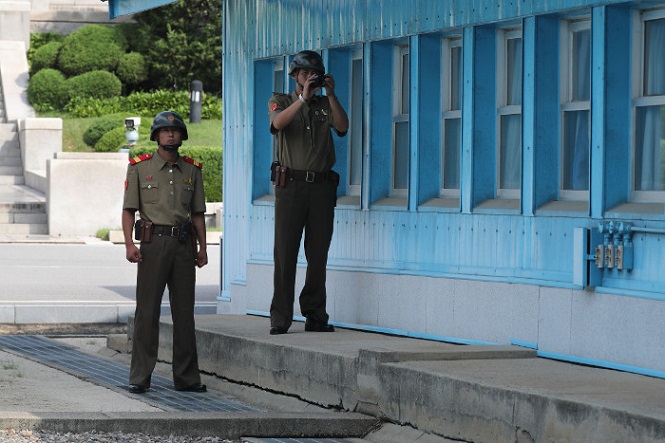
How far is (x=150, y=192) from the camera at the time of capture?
11062 mm

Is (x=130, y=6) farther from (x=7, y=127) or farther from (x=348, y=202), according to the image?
(x=7, y=127)

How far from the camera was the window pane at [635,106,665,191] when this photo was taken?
9977mm

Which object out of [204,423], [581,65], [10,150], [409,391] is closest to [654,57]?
[581,65]

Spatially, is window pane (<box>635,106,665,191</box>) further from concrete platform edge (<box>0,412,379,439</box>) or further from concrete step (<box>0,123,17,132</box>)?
concrete step (<box>0,123,17,132</box>)

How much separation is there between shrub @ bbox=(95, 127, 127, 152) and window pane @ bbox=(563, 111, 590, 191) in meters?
27.2

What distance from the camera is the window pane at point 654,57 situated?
9969mm

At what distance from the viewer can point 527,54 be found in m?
10.8

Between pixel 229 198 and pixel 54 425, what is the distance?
252 inches

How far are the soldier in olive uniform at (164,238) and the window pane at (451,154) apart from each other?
2021 mm

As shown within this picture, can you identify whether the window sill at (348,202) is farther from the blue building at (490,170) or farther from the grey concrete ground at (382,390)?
the grey concrete ground at (382,390)

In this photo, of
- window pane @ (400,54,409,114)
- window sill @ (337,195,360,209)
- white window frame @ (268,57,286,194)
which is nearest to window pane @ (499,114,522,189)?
window pane @ (400,54,409,114)

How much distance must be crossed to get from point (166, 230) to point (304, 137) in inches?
57.3

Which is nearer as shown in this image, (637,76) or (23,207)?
(637,76)

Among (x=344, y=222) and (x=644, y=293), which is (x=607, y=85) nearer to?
(x=644, y=293)
